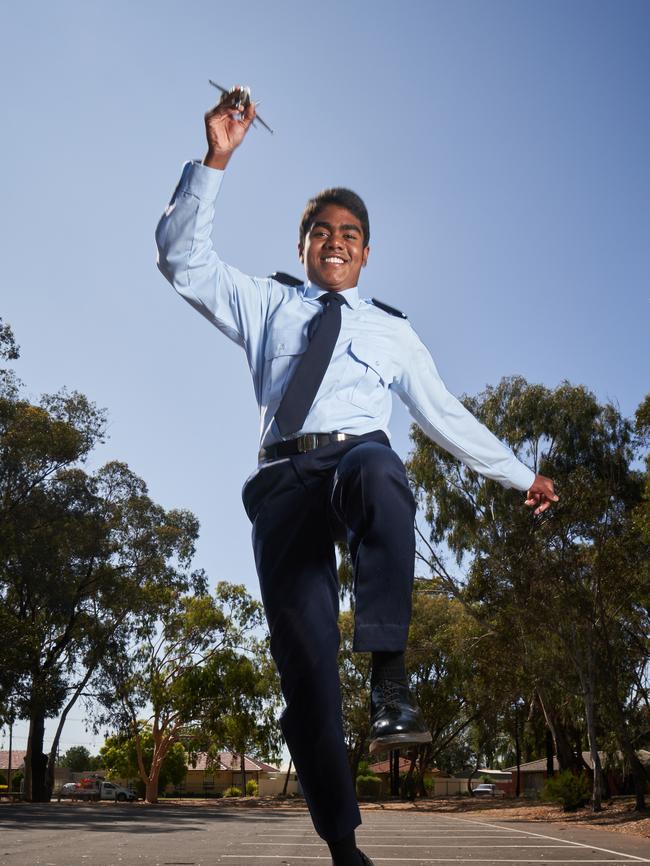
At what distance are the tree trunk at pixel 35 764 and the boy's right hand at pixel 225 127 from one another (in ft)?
120

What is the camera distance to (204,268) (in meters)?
2.41

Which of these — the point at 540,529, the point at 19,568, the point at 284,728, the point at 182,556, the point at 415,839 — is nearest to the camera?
the point at 284,728

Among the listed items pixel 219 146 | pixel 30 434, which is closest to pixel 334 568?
pixel 219 146

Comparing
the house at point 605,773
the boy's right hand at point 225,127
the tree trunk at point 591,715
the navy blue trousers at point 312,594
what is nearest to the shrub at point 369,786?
the house at point 605,773

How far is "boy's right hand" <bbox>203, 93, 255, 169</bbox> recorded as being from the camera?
2.27 metres

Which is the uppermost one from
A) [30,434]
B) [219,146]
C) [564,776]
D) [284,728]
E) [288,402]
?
[30,434]

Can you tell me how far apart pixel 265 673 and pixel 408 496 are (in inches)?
1473

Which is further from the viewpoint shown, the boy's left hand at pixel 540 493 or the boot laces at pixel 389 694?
the boy's left hand at pixel 540 493

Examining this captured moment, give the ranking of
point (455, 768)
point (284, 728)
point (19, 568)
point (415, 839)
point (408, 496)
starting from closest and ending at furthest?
point (408, 496) < point (284, 728) < point (415, 839) < point (19, 568) < point (455, 768)

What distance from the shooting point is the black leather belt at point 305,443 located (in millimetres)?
2195

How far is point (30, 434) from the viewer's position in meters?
26.7

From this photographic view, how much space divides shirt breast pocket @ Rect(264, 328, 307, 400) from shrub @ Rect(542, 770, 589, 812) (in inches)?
1081

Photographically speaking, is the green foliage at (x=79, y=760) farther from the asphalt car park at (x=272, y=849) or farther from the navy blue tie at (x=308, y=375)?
the navy blue tie at (x=308, y=375)

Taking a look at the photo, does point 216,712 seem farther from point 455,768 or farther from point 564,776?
point 455,768
